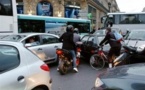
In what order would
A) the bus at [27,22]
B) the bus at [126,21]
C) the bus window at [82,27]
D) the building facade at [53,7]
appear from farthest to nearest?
the building facade at [53,7] < the bus at [126,21] < the bus window at [82,27] < the bus at [27,22]

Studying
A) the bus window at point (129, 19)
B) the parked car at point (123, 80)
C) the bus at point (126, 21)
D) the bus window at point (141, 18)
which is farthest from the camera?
the bus window at point (129, 19)

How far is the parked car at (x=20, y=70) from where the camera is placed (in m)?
4.68

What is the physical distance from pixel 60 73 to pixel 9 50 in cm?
577

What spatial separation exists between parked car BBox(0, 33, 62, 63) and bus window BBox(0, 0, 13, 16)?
5.46ft

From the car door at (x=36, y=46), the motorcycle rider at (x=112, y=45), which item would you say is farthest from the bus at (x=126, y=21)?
the car door at (x=36, y=46)

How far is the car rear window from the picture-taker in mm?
4781

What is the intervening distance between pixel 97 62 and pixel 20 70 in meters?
7.30

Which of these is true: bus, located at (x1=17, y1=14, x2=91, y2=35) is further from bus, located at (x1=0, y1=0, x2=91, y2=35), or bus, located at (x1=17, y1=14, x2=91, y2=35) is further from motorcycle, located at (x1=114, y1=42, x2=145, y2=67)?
motorcycle, located at (x1=114, y1=42, x2=145, y2=67)

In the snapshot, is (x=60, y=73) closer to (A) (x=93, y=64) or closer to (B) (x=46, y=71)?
(A) (x=93, y=64)

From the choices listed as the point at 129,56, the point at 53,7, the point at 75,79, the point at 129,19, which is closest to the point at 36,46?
the point at 75,79

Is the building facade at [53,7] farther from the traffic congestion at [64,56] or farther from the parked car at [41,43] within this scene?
the parked car at [41,43]

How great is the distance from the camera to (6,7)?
12727 mm

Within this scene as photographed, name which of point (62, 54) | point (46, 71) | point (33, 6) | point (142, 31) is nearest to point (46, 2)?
point (33, 6)

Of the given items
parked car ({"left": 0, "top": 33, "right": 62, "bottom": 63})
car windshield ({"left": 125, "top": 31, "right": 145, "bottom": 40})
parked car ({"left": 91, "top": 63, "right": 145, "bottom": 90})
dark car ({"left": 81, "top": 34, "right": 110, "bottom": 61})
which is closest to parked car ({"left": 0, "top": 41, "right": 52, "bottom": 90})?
parked car ({"left": 91, "top": 63, "right": 145, "bottom": 90})
